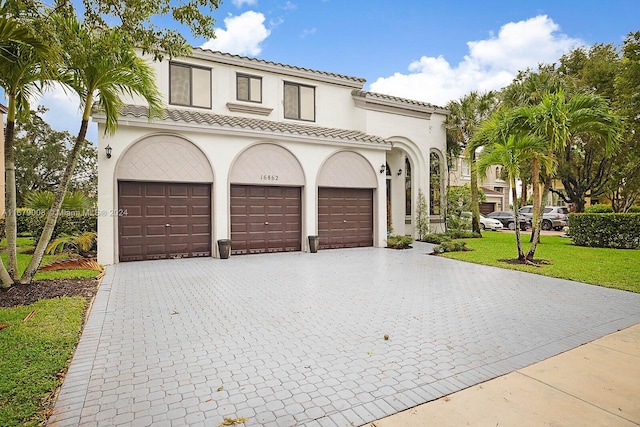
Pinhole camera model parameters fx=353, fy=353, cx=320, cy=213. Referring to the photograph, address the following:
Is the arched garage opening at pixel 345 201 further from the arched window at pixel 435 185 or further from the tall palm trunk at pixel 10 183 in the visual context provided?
the tall palm trunk at pixel 10 183

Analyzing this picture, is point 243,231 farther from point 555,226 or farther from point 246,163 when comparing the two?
point 555,226

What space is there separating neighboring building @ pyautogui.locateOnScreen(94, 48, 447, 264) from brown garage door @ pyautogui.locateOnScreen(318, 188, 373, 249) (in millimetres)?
46

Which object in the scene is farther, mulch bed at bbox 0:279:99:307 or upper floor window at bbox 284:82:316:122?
upper floor window at bbox 284:82:316:122

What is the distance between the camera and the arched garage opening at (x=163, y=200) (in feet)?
→ 36.9

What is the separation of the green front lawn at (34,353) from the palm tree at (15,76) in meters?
2.19

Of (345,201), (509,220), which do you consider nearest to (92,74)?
(345,201)

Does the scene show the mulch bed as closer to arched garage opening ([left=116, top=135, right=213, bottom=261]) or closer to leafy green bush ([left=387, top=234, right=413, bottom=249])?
arched garage opening ([left=116, top=135, right=213, bottom=261])

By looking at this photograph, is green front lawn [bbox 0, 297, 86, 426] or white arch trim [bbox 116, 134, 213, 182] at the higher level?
white arch trim [bbox 116, 134, 213, 182]

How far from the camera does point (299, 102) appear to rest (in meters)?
16.1

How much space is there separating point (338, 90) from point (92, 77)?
11544 mm

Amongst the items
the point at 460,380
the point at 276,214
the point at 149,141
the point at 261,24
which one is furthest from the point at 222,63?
the point at 460,380

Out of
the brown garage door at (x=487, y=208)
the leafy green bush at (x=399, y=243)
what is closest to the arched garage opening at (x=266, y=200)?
the leafy green bush at (x=399, y=243)

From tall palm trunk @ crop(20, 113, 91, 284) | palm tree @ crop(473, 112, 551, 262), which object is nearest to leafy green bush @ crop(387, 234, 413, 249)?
palm tree @ crop(473, 112, 551, 262)

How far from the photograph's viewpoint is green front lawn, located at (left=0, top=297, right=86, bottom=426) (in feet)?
10.2
